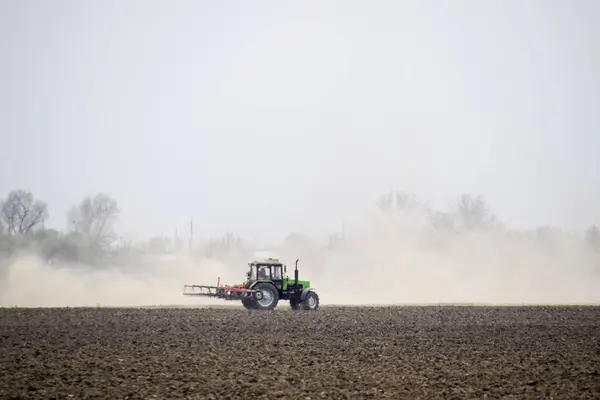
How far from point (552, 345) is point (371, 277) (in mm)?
51026

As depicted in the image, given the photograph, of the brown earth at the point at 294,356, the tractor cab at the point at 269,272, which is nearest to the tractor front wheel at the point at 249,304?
the tractor cab at the point at 269,272

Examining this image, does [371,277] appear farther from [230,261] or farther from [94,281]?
[94,281]

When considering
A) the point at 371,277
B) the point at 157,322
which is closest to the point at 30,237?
the point at 371,277

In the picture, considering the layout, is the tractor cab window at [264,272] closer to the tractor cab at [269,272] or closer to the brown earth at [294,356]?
the tractor cab at [269,272]

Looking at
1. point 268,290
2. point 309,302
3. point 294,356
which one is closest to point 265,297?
point 268,290

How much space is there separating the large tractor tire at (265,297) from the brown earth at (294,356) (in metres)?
A: 3.69

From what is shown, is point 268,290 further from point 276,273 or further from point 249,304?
point 249,304

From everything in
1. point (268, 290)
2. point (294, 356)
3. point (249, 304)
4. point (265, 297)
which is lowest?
point (294, 356)

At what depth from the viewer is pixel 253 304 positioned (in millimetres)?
46062

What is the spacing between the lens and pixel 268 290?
45.0 m

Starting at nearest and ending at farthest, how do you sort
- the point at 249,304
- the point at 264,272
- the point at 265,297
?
the point at 265,297
the point at 264,272
the point at 249,304

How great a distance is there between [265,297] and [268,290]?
41cm

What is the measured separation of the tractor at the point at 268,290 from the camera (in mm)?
44438

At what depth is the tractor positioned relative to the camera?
44.4 metres
